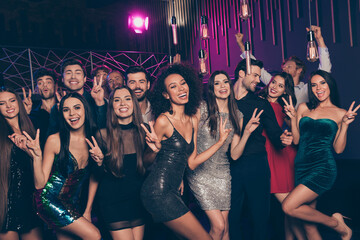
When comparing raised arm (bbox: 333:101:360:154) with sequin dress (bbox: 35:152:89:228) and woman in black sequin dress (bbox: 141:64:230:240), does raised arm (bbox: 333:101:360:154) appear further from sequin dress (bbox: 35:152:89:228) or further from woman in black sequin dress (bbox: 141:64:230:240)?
sequin dress (bbox: 35:152:89:228)

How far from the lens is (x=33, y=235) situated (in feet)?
8.30

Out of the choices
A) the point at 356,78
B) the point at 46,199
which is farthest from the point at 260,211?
the point at 356,78

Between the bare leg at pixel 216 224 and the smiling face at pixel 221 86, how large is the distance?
35.4 inches

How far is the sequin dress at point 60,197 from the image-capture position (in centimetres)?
218

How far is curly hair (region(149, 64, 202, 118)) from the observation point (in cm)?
246

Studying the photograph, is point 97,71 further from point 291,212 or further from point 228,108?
point 291,212

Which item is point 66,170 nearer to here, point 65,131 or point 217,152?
point 65,131

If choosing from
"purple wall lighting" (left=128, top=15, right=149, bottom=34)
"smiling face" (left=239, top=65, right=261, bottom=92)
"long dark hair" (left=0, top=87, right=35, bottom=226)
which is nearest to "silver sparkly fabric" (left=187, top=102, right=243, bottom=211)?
"smiling face" (left=239, top=65, right=261, bottom=92)

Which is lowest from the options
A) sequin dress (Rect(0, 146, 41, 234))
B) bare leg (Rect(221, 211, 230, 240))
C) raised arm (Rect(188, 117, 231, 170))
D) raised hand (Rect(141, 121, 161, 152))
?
bare leg (Rect(221, 211, 230, 240))

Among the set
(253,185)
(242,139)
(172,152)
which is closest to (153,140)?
(172,152)

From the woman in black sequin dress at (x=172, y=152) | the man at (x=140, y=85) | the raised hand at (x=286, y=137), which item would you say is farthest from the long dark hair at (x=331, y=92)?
the man at (x=140, y=85)

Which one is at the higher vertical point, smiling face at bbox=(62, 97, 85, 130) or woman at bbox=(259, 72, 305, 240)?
smiling face at bbox=(62, 97, 85, 130)

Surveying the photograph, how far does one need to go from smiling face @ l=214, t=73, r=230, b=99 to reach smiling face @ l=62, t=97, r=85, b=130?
1048mm

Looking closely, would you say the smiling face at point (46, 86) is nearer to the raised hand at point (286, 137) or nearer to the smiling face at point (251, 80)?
the smiling face at point (251, 80)
